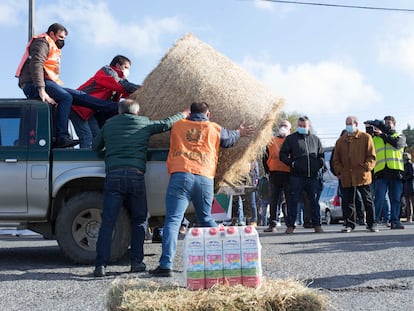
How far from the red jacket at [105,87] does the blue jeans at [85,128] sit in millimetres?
56

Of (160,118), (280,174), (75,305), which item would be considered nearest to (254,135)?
(160,118)

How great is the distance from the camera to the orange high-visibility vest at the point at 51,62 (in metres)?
7.40

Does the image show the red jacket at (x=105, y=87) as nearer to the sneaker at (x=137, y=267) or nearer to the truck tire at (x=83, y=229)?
the truck tire at (x=83, y=229)

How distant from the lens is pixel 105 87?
7562 mm

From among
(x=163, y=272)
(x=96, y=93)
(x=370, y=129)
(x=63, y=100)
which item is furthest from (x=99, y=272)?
(x=370, y=129)

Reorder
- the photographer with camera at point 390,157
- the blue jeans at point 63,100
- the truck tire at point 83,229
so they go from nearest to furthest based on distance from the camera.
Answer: the truck tire at point 83,229
the blue jeans at point 63,100
the photographer with camera at point 390,157

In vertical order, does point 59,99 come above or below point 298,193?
above

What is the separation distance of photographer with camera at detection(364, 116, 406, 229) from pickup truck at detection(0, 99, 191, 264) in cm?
563

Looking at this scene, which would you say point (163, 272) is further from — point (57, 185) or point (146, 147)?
point (57, 185)

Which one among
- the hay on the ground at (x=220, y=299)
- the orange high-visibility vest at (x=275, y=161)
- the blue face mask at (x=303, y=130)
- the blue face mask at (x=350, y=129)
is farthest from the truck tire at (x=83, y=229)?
the blue face mask at (x=350, y=129)

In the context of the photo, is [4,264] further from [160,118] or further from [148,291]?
[148,291]

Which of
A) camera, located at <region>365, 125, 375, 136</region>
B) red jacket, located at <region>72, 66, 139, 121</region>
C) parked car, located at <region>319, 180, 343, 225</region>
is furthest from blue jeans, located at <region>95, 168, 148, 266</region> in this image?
parked car, located at <region>319, 180, 343, 225</region>

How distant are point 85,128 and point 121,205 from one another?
1.58 metres

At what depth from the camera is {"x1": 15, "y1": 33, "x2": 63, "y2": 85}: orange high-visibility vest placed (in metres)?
7.40
